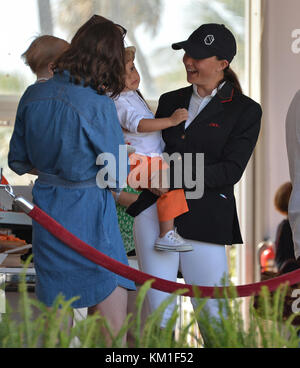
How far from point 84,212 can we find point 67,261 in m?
0.15

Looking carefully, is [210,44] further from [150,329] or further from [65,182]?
[150,329]

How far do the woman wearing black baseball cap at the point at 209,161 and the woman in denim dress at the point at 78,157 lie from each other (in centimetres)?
36

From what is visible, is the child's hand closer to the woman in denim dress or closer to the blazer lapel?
the blazer lapel

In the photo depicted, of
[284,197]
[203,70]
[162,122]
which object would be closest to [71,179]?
[162,122]

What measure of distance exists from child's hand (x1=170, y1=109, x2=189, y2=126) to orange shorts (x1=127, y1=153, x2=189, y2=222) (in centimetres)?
16

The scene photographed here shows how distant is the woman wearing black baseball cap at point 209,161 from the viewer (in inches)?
92.7

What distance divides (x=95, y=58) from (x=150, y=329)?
1174 millimetres

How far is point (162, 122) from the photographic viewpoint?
247 centimetres

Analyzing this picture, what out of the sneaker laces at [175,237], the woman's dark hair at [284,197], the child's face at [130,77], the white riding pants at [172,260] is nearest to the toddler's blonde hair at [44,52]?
the child's face at [130,77]

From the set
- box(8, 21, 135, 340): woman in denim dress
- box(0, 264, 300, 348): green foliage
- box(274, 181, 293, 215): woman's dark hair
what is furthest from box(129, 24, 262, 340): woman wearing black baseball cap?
box(274, 181, 293, 215): woman's dark hair

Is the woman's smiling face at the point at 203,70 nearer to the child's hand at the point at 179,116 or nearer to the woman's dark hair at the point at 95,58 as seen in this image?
the child's hand at the point at 179,116

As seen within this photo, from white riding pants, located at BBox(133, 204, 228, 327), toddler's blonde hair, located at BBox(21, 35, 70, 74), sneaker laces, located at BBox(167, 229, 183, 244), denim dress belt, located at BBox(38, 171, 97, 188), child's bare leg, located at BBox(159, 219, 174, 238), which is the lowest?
white riding pants, located at BBox(133, 204, 228, 327)

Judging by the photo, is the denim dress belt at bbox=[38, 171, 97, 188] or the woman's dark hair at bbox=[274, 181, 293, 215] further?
the woman's dark hair at bbox=[274, 181, 293, 215]

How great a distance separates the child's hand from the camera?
7.93 ft
